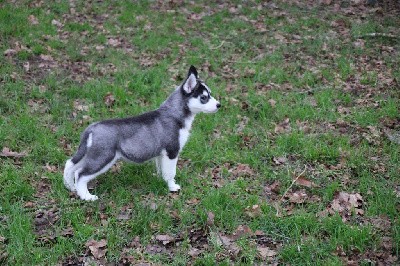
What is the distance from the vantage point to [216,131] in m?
7.49

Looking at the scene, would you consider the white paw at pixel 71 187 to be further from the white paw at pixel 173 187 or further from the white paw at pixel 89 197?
the white paw at pixel 173 187

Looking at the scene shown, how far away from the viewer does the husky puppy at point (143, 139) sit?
5.38 meters

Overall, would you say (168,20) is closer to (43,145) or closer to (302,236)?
(43,145)

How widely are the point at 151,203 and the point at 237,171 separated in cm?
139

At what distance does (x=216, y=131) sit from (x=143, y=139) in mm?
2053

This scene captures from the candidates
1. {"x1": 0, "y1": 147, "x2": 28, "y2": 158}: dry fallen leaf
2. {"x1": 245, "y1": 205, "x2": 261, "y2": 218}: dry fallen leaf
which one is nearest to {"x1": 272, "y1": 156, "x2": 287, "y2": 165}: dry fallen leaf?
{"x1": 245, "y1": 205, "x2": 261, "y2": 218}: dry fallen leaf

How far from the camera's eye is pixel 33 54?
373 inches

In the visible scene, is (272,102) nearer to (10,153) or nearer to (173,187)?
(173,187)

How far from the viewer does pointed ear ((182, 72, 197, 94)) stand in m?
5.82

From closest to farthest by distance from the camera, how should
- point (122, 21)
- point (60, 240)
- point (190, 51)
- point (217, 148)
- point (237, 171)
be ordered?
1. point (60, 240)
2. point (237, 171)
3. point (217, 148)
4. point (190, 51)
5. point (122, 21)

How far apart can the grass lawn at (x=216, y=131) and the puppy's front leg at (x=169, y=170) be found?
14cm

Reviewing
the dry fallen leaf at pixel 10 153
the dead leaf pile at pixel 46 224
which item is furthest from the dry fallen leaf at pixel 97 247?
the dry fallen leaf at pixel 10 153

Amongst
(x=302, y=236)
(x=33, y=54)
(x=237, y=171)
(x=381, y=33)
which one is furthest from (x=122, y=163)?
(x=381, y=33)

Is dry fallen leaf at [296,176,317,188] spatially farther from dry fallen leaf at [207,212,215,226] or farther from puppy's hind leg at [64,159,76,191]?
puppy's hind leg at [64,159,76,191]
